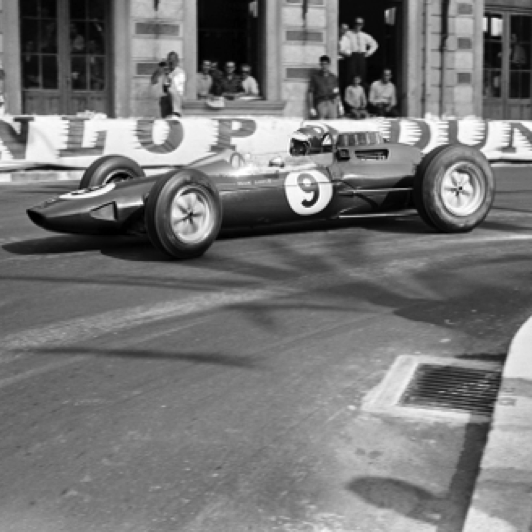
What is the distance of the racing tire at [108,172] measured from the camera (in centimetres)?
916

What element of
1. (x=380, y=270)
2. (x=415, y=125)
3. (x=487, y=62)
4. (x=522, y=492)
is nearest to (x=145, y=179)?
(x=380, y=270)

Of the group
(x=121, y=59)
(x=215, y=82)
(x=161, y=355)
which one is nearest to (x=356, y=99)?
(x=215, y=82)

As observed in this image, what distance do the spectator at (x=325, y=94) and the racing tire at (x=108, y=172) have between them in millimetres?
12530

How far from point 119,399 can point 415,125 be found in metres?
14.5

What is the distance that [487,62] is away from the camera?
26.3 metres

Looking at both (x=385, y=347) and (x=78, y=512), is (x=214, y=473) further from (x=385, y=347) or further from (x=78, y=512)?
(x=385, y=347)

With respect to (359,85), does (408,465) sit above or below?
below

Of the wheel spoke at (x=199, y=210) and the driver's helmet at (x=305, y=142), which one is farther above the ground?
the driver's helmet at (x=305, y=142)

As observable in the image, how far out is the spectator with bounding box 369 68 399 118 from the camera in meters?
22.7

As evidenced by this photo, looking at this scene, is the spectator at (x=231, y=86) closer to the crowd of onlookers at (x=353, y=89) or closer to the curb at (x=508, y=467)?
the crowd of onlookers at (x=353, y=89)

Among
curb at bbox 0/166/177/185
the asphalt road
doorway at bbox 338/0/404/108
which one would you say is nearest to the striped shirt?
doorway at bbox 338/0/404/108

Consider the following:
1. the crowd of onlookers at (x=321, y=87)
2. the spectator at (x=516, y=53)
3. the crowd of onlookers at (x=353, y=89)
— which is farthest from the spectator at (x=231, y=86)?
the spectator at (x=516, y=53)

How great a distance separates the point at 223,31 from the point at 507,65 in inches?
285

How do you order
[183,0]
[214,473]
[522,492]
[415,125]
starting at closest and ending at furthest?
[522,492] < [214,473] < [415,125] < [183,0]
